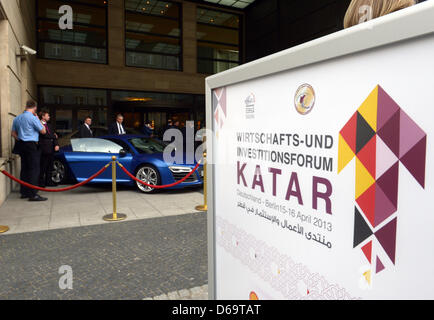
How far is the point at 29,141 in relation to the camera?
709cm

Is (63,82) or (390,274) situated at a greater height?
(63,82)

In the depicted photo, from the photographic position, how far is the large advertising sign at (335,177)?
0.85 metres

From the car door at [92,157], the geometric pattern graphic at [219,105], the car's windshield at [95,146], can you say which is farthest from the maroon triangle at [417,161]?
the car's windshield at [95,146]

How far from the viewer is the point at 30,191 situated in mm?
7270

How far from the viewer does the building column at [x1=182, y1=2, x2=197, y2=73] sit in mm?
19312

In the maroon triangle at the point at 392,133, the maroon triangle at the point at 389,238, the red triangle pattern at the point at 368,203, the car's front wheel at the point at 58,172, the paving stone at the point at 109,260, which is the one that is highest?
the maroon triangle at the point at 392,133

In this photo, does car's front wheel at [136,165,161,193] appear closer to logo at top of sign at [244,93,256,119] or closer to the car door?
the car door

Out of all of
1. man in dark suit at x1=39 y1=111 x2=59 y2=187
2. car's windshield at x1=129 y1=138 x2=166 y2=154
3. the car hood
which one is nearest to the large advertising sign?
the car hood

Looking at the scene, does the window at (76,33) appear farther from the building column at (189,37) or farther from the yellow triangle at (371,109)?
the yellow triangle at (371,109)

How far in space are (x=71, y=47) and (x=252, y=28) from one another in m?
10.1

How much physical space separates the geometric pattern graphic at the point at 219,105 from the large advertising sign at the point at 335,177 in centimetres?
1

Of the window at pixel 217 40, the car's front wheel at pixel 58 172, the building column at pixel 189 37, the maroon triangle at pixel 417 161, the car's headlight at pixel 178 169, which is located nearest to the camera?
the maroon triangle at pixel 417 161
